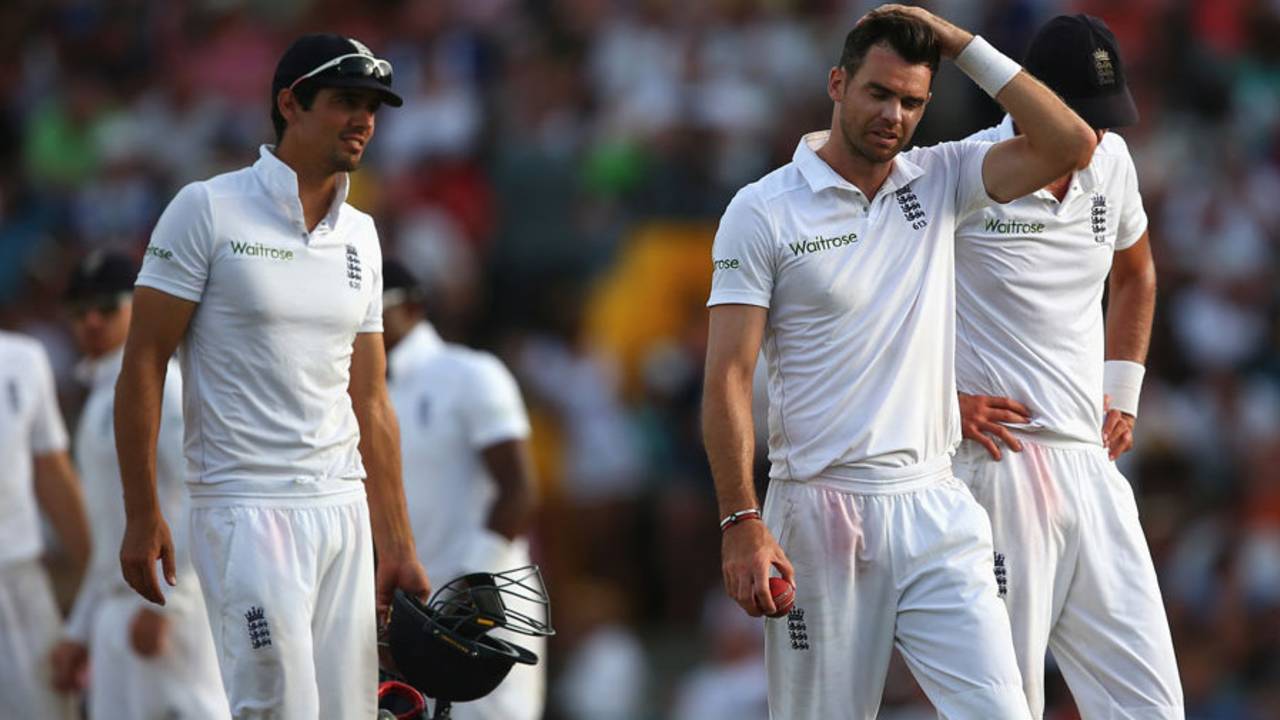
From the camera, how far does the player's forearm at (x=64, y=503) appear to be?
8.97m

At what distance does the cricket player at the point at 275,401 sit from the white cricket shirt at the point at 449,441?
256 centimetres

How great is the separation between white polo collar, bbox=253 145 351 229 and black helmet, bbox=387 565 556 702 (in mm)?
1227

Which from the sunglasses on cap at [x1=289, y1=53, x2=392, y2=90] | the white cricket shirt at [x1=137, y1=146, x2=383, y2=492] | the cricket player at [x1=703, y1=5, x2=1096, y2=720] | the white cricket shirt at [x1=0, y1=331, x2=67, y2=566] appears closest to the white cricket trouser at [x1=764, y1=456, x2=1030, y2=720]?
the cricket player at [x1=703, y1=5, x2=1096, y2=720]

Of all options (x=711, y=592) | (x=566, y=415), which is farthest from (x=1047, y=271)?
(x=566, y=415)

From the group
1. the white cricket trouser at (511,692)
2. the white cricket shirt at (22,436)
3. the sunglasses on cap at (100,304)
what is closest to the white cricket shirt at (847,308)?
the white cricket trouser at (511,692)

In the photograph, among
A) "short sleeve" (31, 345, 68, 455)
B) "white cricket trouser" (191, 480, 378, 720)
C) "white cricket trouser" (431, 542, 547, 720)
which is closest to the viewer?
"white cricket trouser" (191, 480, 378, 720)

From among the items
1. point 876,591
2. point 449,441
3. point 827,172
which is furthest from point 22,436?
point 876,591

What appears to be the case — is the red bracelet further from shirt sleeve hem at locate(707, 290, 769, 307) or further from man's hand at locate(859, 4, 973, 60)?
man's hand at locate(859, 4, 973, 60)

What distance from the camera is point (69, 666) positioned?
350 inches

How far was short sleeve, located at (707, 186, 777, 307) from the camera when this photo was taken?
6.09 metres

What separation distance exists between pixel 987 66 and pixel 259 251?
2244 millimetres

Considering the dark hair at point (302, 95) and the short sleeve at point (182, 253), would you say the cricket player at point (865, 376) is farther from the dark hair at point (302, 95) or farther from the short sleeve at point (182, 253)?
the short sleeve at point (182, 253)

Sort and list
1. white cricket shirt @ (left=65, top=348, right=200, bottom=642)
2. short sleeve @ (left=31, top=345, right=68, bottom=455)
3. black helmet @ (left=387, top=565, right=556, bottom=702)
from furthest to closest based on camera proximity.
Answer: short sleeve @ (left=31, top=345, right=68, bottom=455) < white cricket shirt @ (left=65, top=348, right=200, bottom=642) < black helmet @ (left=387, top=565, right=556, bottom=702)

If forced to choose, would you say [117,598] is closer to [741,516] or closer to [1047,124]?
[741,516]
